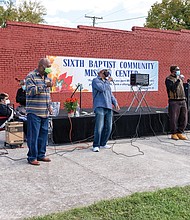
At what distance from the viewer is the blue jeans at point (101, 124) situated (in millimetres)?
7070

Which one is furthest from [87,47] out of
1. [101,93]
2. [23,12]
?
[23,12]

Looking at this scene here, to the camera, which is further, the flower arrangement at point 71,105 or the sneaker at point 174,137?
the sneaker at point 174,137

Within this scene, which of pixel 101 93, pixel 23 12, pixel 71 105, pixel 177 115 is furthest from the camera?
pixel 23 12

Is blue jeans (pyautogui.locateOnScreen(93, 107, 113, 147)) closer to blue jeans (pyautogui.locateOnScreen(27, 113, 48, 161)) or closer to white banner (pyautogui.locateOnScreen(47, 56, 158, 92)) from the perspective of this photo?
blue jeans (pyautogui.locateOnScreen(27, 113, 48, 161))

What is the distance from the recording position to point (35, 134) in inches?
232

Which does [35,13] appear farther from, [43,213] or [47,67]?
[43,213]

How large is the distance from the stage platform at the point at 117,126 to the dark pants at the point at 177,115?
477 millimetres

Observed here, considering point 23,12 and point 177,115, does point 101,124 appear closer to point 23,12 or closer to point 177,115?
point 177,115

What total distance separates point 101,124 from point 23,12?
2435 cm

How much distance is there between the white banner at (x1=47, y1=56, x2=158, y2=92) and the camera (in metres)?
12.8

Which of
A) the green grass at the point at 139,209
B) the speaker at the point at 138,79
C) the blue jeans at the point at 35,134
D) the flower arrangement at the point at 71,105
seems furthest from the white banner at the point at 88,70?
the green grass at the point at 139,209

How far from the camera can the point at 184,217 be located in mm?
3756

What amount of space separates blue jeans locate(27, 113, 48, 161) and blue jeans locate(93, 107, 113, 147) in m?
1.34

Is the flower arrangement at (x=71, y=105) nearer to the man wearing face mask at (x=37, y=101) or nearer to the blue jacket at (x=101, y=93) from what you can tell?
the blue jacket at (x=101, y=93)
